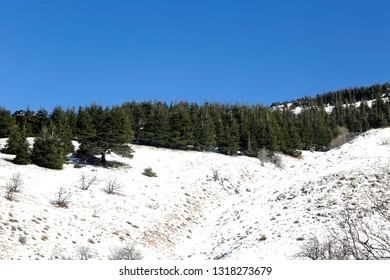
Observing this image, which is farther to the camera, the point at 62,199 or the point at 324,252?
the point at 62,199

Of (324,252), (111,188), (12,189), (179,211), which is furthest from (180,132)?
(324,252)

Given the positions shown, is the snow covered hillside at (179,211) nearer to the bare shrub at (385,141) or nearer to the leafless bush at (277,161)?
the bare shrub at (385,141)

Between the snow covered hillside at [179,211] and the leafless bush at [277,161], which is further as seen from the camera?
the leafless bush at [277,161]

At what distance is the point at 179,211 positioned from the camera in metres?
32.1

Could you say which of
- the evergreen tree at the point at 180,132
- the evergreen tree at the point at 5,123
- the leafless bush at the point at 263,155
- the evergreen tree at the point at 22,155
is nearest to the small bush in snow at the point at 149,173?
the evergreen tree at the point at 22,155

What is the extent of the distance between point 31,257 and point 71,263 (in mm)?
9497

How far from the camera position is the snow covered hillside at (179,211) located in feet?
63.8

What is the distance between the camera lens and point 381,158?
3014 cm

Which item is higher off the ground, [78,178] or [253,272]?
[78,178]

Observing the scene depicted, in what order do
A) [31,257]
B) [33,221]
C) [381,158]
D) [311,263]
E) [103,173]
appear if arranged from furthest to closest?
1. [103,173]
2. [381,158]
3. [33,221]
4. [31,257]
5. [311,263]

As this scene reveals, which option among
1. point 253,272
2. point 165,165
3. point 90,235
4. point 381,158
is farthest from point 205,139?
point 253,272

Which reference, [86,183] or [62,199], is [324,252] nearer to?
[62,199]

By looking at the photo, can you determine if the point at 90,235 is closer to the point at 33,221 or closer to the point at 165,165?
the point at 33,221

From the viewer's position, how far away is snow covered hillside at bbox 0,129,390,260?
19.5 meters
